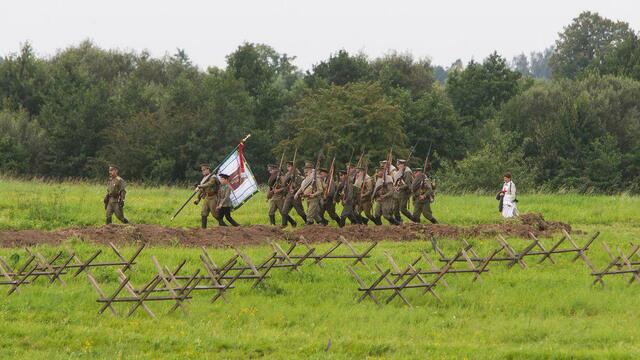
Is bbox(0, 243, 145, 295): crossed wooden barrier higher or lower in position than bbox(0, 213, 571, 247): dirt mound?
higher

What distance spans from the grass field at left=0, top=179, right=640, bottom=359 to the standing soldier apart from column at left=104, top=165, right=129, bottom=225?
5.20 m

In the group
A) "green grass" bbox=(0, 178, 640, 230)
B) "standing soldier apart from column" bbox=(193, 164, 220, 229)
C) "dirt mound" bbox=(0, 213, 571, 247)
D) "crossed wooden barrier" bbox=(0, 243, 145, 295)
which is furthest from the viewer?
"green grass" bbox=(0, 178, 640, 230)

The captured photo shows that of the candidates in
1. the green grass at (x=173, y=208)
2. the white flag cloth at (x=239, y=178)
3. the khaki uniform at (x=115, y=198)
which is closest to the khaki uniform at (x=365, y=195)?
the green grass at (x=173, y=208)

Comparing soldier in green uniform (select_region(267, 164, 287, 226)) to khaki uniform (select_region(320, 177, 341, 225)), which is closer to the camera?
khaki uniform (select_region(320, 177, 341, 225))

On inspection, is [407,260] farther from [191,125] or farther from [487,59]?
[487,59]

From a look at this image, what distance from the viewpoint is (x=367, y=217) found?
32.4 meters

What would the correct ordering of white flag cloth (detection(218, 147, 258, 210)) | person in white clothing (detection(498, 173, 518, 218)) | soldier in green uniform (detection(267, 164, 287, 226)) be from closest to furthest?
soldier in green uniform (detection(267, 164, 287, 226))
white flag cloth (detection(218, 147, 258, 210))
person in white clothing (detection(498, 173, 518, 218))

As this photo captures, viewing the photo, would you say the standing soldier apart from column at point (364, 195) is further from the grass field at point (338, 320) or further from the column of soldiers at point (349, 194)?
the grass field at point (338, 320)

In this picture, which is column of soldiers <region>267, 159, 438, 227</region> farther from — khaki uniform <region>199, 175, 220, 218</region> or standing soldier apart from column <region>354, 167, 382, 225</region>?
khaki uniform <region>199, 175, 220, 218</region>

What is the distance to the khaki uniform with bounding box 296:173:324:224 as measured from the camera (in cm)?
3066

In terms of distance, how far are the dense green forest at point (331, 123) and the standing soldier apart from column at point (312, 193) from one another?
23.4 m

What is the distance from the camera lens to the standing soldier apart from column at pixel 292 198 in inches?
1222

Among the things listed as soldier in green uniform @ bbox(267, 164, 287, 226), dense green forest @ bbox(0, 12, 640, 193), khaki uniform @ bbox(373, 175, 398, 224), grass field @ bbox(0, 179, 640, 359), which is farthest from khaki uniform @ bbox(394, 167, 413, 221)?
dense green forest @ bbox(0, 12, 640, 193)

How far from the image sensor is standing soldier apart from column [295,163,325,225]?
30656mm
